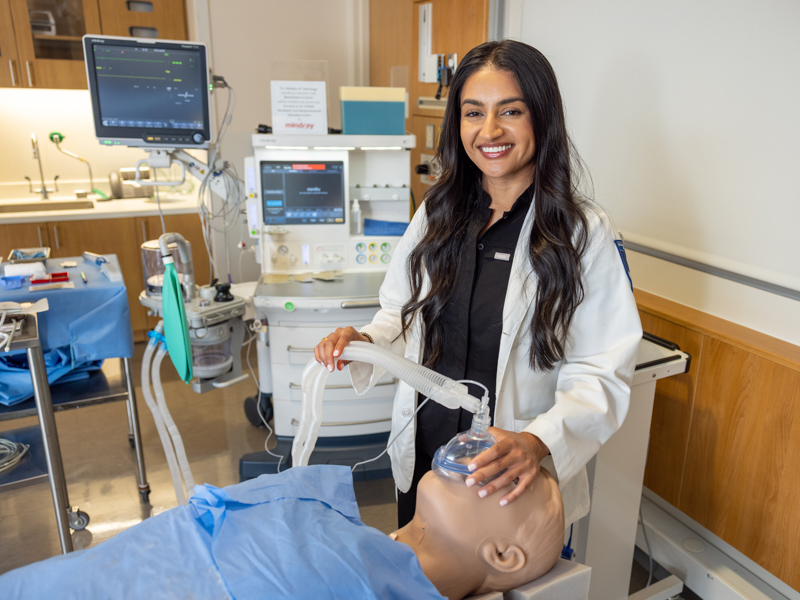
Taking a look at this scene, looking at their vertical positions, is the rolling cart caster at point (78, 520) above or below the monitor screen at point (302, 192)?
below

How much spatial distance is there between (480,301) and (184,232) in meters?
2.99

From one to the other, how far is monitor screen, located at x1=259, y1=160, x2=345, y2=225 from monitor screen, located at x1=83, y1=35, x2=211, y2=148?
0.29 metres

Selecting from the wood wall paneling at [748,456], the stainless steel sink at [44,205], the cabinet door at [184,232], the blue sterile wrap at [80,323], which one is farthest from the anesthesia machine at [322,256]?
the stainless steel sink at [44,205]

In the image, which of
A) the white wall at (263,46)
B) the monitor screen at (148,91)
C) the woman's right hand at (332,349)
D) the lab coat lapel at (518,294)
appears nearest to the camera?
the woman's right hand at (332,349)

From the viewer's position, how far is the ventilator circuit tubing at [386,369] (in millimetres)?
1036

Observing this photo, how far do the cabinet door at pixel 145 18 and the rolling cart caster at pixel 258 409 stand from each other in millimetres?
2422

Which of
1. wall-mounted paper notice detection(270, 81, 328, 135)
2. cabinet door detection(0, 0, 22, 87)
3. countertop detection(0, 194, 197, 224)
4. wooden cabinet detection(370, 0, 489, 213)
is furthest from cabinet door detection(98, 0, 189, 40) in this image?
wall-mounted paper notice detection(270, 81, 328, 135)

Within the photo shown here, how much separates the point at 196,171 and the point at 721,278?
1927mm

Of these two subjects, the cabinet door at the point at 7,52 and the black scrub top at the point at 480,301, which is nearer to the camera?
the black scrub top at the point at 480,301

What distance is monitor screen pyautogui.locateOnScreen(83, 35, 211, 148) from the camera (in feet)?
6.91

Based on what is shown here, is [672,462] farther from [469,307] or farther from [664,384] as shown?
[469,307]

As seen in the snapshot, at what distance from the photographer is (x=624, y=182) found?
208 cm

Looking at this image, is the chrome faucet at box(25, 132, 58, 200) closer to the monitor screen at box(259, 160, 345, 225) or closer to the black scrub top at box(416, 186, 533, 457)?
the monitor screen at box(259, 160, 345, 225)

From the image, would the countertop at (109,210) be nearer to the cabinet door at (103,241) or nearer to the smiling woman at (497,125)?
the cabinet door at (103,241)
